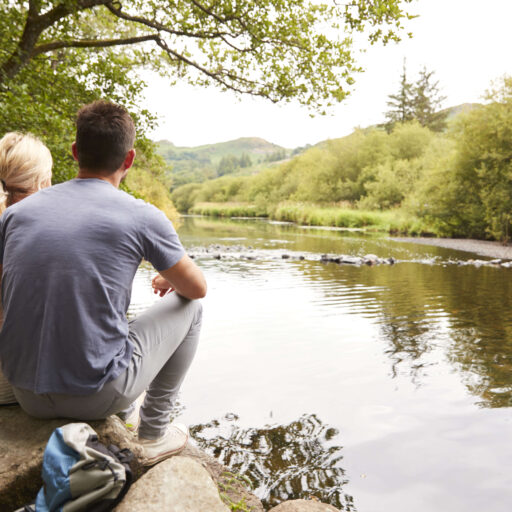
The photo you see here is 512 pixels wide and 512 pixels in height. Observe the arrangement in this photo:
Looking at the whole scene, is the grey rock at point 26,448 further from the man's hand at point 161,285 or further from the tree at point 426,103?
the tree at point 426,103

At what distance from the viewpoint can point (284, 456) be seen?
3203 mm

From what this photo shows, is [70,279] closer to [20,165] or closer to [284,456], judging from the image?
[20,165]

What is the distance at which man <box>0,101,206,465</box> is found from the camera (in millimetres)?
2021

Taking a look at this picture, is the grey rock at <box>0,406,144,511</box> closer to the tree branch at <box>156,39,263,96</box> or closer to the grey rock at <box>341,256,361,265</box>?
the tree branch at <box>156,39,263,96</box>

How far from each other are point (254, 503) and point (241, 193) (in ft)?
274

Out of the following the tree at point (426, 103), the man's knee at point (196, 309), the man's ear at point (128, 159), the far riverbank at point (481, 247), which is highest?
the tree at point (426, 103)

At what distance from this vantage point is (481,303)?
8.27m

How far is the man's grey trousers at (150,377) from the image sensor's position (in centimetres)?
217

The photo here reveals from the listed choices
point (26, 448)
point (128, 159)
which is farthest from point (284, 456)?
point (128, 159)

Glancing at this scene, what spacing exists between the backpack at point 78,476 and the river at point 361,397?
4.00 feet

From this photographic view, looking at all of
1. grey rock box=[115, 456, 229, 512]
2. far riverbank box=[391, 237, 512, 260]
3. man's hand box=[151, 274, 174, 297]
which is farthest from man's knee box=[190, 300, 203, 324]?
far riverbank box=[391, 237, 512, 260]

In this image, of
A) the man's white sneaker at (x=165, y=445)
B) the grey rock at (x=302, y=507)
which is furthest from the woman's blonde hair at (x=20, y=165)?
the grey rock at (x=302, y=507)

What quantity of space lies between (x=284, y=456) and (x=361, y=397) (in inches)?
49.1

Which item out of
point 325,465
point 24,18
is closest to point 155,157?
point 24,18
